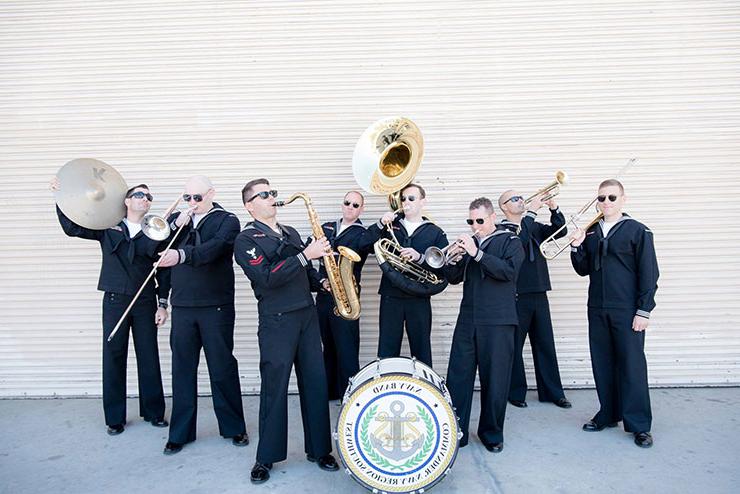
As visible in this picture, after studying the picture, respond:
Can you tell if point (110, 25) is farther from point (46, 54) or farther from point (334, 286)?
point (334, 286)

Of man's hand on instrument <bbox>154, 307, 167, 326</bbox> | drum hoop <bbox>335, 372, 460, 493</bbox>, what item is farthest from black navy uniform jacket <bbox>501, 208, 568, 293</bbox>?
man's hand on instrument <bbox>154, 307, 167, 326</bbox>

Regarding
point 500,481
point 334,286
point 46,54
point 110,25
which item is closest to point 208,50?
point 110,25

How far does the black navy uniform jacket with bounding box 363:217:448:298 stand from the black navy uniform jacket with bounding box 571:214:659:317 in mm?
1173

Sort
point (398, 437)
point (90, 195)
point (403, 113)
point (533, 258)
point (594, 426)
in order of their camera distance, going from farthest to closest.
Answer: point (403, 113), point (533, 258), point (90, 195), point (594, 426), point (398, 437)

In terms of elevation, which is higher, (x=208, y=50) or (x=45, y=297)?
(x=208, y=50)

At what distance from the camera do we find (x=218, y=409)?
4203mm

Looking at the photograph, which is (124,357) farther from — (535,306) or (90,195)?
(535,306)

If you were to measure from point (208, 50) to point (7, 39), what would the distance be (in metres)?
2.18

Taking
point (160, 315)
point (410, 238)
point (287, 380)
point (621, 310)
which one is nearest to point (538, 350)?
point (621, 310)

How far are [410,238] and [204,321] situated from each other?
1.89m

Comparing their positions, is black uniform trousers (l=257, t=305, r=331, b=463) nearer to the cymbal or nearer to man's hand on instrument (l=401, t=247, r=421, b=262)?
man's hand on instrument (l=401, t=247, r=421, b=262)

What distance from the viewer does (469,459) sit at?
385 centimetres

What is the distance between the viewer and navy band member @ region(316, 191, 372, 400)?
488cm

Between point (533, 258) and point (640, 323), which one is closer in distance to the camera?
point (640, 323)
